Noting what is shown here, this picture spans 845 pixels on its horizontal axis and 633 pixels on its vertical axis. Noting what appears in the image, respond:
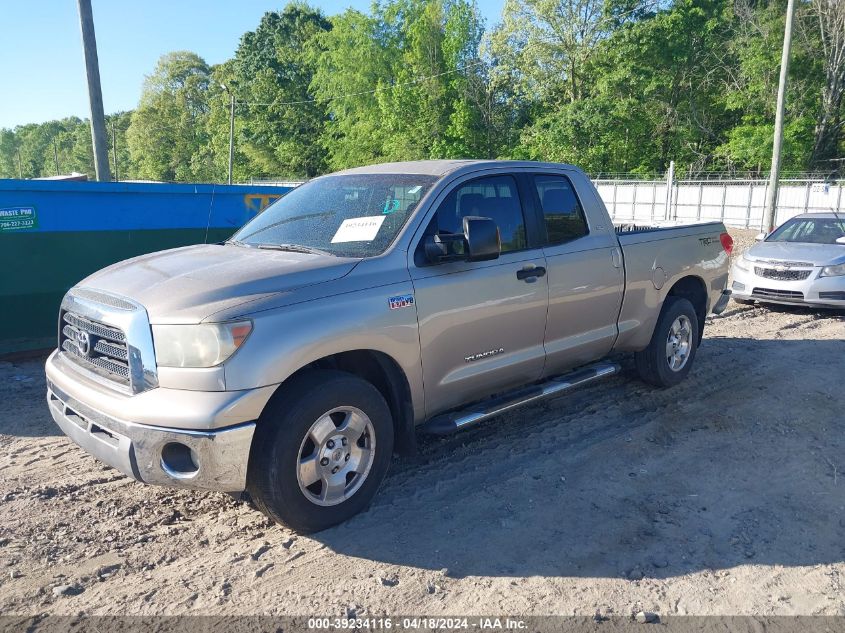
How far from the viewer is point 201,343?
3072 mm

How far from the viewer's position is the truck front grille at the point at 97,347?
3324 mm

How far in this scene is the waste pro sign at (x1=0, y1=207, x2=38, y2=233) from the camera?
6.57 m

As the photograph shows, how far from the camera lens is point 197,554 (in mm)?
3352

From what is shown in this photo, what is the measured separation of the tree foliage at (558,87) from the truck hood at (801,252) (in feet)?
96.7

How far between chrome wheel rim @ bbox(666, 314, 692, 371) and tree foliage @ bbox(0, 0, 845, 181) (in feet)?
114

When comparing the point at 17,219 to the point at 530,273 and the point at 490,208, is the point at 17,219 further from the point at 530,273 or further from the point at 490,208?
the point at 530,273

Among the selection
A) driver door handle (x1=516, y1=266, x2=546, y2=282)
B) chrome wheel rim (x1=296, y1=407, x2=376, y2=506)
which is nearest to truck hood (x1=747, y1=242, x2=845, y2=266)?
driver door handle (x1=516, y1=266, x2=546, y2=282)

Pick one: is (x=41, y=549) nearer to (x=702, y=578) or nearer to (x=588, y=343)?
(x=702, y=578)

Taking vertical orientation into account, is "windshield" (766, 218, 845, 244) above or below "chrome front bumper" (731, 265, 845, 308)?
above

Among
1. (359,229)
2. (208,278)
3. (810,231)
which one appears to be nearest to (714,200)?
(810,231)

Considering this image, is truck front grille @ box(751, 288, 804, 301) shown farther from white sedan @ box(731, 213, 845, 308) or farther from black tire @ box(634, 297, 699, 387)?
black tire @ box(634, 297, 699, 387)

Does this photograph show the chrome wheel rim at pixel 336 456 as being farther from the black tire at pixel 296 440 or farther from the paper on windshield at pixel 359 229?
the paper on windshield at pixel 359 229

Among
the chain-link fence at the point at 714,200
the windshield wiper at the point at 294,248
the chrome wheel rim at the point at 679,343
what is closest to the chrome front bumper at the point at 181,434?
the windshield wiper at the point at 294,248

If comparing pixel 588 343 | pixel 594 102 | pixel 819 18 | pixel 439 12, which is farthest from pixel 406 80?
pixel 588 343
